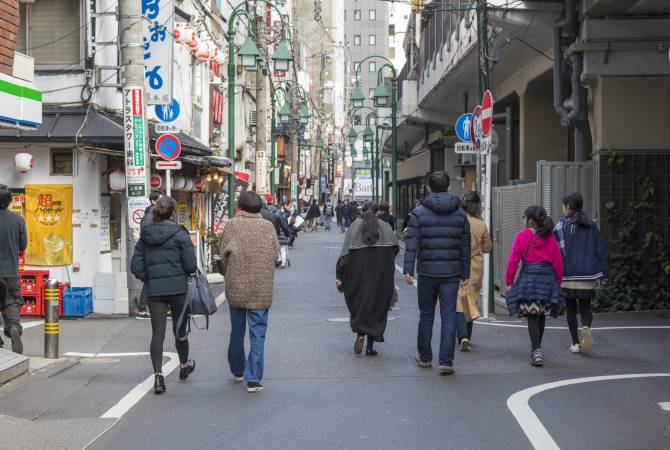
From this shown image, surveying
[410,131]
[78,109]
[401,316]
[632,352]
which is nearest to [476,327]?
[401,316]

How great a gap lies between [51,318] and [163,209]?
2771mm

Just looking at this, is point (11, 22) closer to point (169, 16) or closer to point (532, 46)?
point (169, 16)

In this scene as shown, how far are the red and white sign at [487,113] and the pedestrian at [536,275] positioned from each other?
16.5ft

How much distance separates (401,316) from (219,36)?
830 inches

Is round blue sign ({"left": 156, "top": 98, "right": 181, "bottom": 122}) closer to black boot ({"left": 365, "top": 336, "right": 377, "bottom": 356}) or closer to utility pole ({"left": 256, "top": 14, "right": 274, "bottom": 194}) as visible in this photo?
black boot ({"left": 365, "top": 336, "right": 377, "bottom": 356})

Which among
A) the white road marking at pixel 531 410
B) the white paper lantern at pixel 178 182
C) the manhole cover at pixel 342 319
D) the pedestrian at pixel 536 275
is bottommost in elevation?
the white road marking at pixel 531 410

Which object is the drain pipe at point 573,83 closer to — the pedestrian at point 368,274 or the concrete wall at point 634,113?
the concrete wall at point 634,113

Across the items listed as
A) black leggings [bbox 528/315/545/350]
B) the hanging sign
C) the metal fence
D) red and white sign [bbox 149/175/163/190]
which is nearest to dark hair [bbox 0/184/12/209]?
the hanging sign

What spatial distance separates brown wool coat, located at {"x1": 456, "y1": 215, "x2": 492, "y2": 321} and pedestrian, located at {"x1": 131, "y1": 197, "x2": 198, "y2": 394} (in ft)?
11.6

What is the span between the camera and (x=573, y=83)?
1672 cm

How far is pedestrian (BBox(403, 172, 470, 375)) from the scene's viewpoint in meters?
10.1

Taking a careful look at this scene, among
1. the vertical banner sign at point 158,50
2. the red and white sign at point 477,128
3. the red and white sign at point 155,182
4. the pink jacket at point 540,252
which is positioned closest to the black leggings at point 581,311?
the pink jacket at point 540,252

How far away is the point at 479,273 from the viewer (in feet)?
39.7

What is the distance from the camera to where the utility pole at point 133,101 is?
15.6 m
